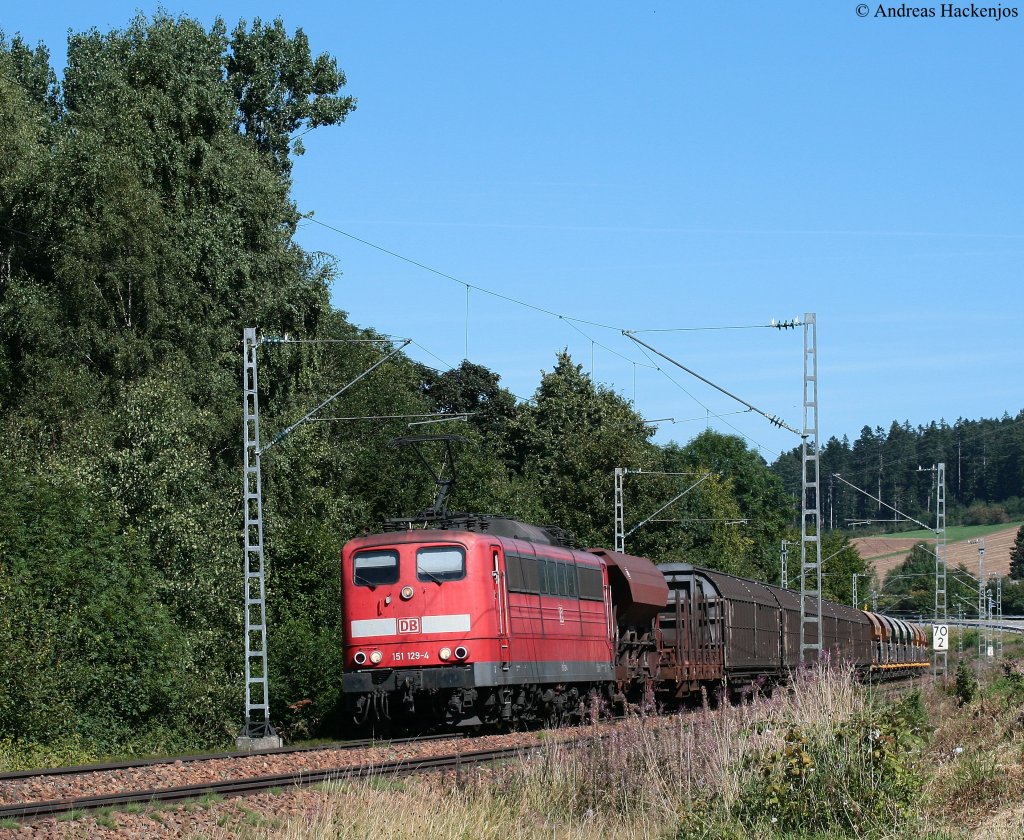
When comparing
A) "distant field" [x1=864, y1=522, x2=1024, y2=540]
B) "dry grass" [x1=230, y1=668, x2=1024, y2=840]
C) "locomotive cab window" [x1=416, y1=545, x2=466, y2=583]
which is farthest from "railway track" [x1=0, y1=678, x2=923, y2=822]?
"distant field" [x1=864, y1=522, x2=1024, y2=540]

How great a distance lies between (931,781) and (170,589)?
21.4 meters

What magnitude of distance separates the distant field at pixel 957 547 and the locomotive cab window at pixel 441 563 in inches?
5703

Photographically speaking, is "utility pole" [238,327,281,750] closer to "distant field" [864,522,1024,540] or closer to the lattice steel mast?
the lattice steel mast

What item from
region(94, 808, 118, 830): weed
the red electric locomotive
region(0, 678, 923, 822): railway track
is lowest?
region(0, 678, 923, 822): railway track

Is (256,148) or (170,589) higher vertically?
(256,148)

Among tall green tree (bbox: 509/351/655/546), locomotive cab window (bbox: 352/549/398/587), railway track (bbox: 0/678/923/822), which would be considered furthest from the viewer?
tall green tree (bbox: 509/351/655/546)

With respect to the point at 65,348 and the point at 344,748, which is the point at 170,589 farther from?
the point at 344,748

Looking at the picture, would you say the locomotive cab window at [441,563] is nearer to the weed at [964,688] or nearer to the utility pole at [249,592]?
the utility pole at [249,592]

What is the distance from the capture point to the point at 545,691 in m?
27.2

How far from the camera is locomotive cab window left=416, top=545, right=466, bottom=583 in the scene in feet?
79.4

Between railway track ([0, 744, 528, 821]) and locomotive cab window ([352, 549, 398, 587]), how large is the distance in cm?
495

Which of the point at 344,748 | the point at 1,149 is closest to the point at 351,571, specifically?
the point at 344,748

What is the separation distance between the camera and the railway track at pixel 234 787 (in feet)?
44.1

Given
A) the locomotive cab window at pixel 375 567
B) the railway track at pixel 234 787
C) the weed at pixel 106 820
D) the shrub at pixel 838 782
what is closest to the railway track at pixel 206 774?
the railway track at pixel 234 787
